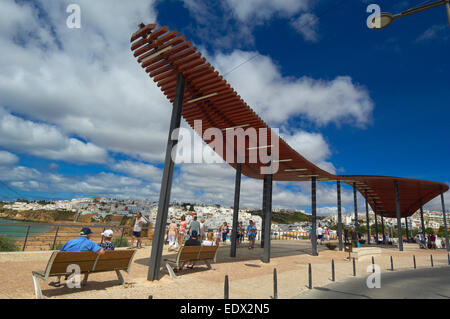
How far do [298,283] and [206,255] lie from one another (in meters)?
2.74

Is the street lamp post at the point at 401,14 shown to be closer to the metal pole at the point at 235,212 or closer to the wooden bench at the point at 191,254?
the wooden bench at the point at 191,254

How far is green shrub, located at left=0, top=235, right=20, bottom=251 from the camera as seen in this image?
1119 centimetres

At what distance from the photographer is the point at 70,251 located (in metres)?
4.93

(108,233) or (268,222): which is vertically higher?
(268,222)

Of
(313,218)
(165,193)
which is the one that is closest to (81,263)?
(165,193)

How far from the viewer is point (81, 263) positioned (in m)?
5.05

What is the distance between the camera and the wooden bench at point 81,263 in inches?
182

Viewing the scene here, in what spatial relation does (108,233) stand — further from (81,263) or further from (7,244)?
(7,244)

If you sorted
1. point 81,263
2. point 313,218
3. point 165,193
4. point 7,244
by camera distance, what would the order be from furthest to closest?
1. point 313,218
2. point 7,244
3. point 165,193
4. point 81,263

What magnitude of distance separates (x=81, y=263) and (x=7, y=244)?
9.21 metres

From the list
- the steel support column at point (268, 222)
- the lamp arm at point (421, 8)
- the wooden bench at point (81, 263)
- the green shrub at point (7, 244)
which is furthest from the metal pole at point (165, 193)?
the green shrub at point (7, 244)
